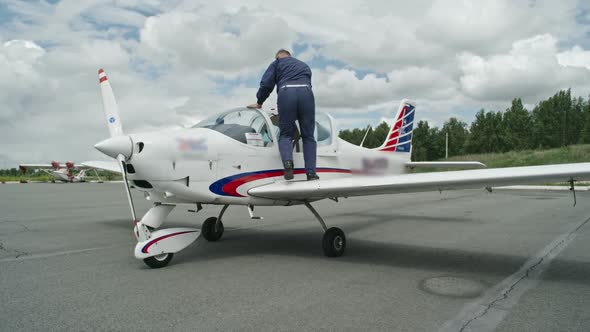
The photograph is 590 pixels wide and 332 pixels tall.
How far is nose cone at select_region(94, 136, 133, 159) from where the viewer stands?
449cm

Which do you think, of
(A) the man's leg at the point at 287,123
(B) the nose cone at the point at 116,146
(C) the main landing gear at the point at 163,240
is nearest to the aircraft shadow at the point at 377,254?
(C) the main landing gear at the point at 163,240

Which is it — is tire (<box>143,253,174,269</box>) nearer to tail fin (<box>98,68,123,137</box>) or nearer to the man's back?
tail fin (<box>98,68,123,137</box>)

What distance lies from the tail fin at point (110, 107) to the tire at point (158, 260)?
2116mm

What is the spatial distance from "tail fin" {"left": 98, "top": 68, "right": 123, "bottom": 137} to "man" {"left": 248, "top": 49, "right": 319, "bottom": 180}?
6.57 ft

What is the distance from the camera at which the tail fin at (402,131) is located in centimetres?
→ 878

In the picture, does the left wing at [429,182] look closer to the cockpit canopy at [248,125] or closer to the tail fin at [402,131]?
the cockpit canopy at [248,125]

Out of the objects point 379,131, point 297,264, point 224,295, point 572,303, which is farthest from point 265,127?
point 379,131

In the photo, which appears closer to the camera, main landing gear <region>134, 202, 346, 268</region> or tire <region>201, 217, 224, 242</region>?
main landing gear <region>134, 202, 346, 268</region>

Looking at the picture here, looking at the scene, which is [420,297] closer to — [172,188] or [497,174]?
[497,174]

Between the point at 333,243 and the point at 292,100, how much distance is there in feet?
6.64

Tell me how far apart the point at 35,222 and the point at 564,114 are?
8220 cm

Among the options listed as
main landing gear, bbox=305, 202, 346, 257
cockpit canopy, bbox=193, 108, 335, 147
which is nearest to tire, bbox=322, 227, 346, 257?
main landing gear, bbox=305, 202, 346, 257

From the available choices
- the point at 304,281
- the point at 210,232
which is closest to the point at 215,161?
the point at 304,281

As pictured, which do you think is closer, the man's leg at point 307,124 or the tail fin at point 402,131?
the man's leg at point 307,124
